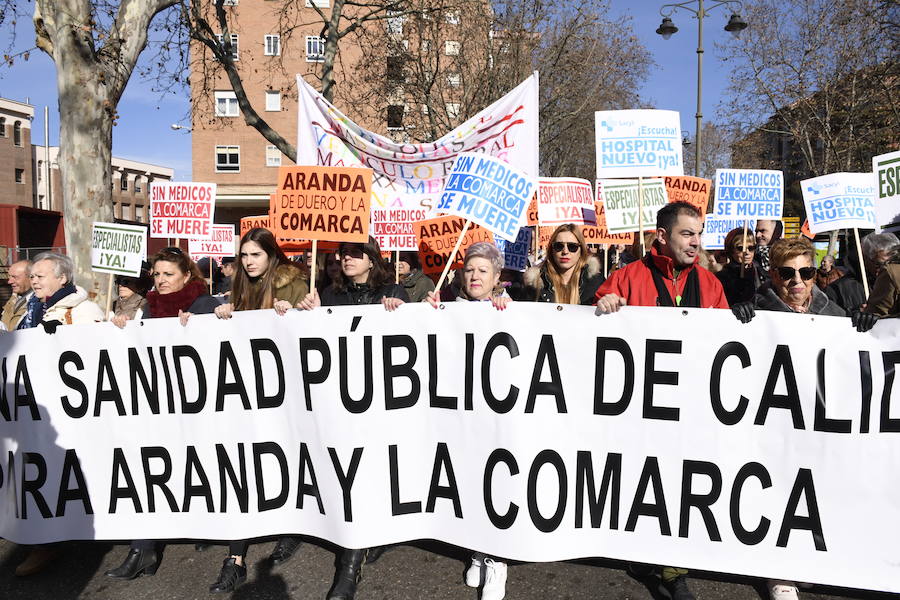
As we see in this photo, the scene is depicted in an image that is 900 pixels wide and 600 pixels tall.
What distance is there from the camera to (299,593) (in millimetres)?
3420

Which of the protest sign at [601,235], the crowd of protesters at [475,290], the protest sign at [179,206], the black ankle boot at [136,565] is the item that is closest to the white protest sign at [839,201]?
the crowd of protesters at [475,290]

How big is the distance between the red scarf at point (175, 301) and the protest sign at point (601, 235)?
4.38 m

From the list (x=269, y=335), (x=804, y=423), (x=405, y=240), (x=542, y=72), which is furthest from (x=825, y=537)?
(x=542, y=72)

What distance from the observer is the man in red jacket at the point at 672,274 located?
338 centimetres

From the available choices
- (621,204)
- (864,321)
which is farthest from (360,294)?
(621,204)

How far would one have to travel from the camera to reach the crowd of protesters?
339 cm

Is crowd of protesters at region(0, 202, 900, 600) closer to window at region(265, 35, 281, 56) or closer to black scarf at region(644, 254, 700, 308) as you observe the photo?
black scarf at region(644, 254, 700, 308)

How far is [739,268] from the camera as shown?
5.88 metres

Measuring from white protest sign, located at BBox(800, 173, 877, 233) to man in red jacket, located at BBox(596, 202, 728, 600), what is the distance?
2831mm

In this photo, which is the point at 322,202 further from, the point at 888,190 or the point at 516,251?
the point at 888,190

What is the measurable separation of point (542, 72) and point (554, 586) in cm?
1749

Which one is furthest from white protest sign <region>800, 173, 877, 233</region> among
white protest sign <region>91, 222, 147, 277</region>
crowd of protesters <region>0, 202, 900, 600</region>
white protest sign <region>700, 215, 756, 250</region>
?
white protest sign <region>91, 222, 147, 277</region>

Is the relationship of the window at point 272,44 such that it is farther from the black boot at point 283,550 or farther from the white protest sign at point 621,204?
the black boot at point 283,550

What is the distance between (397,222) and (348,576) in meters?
3.01
